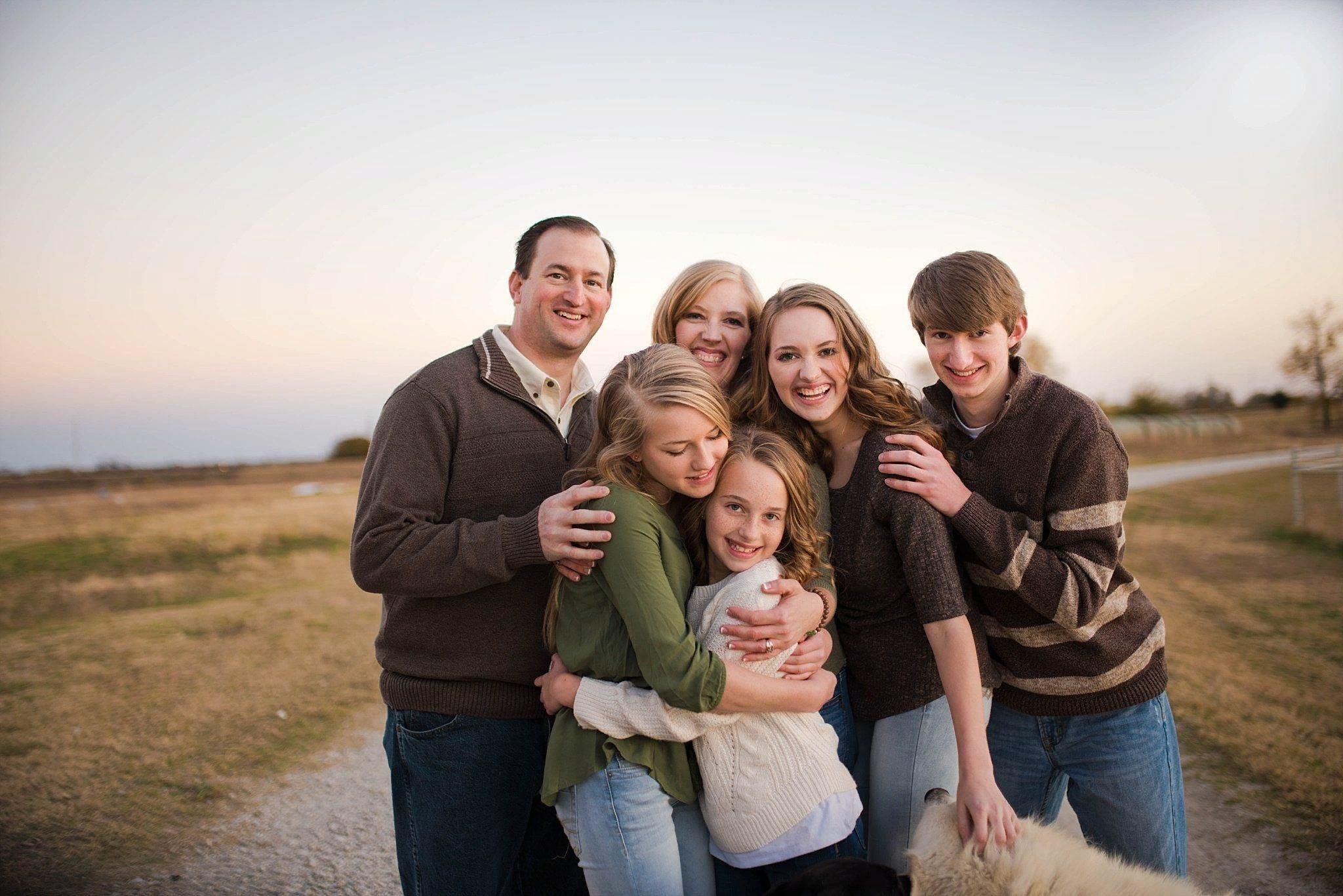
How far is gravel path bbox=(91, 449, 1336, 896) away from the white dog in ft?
10.8

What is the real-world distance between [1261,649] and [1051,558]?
9.67 m

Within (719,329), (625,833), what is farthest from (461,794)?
(719,329)

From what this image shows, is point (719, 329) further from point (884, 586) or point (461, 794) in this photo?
point (461, 794)

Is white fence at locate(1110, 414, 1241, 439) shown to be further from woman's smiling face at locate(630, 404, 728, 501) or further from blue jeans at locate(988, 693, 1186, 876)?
woman's smiling face at locate(630, 404, 728, 501)

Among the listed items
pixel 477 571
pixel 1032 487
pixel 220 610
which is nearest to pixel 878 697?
pixel 1032 487

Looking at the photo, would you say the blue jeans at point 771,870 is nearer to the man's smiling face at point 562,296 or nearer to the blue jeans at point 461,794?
the blue jeans at point 461,794

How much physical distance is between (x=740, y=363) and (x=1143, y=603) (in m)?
1.97

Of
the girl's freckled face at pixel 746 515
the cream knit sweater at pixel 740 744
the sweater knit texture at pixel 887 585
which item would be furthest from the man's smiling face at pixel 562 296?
the cream knit sweater at pixel 740 744

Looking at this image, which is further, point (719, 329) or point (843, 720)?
point (719, 329)

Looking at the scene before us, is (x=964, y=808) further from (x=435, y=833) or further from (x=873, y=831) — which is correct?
(x=435, y=833)

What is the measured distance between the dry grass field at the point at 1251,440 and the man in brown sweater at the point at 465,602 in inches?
1576

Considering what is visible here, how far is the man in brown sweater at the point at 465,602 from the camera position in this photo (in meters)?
3.00

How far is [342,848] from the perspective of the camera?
5645 mm

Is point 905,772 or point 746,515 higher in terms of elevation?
point 746,515
